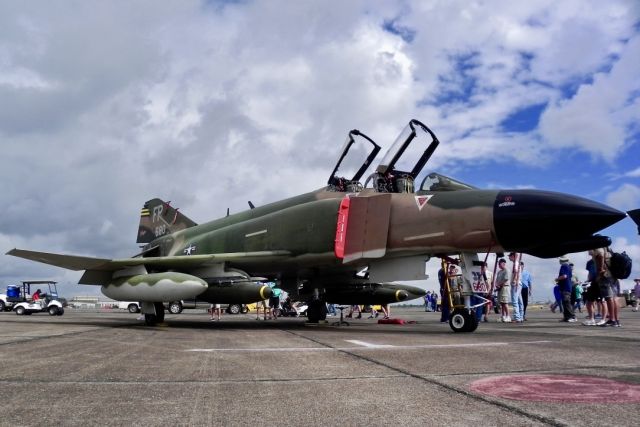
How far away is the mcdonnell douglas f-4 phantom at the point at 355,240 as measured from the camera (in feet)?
26.1

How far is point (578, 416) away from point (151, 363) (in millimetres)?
3634

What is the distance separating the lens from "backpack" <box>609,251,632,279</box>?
31.4 ft

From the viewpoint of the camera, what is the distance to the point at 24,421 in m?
2.53

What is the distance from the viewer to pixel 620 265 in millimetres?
9703

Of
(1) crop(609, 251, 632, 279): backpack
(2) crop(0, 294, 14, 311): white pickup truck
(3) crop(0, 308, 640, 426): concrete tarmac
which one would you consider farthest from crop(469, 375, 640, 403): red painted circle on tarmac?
(2) crop(0, 294, 14, 311): white pickup truck

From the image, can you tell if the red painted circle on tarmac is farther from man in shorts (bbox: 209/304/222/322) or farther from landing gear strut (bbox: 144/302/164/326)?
man in shorts (bbox: 209/304/222/322)

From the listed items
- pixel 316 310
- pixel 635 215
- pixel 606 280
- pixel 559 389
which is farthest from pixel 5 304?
pixel 559 389

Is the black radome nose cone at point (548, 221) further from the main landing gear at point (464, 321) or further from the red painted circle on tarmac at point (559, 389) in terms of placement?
the red painted circle on tarmac at point (559, 389)

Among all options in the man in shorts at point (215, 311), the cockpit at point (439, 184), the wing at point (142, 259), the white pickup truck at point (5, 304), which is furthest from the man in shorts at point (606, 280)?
the white pickup truck at point (5, 304)

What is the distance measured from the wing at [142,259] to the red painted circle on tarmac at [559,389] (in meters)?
8.11

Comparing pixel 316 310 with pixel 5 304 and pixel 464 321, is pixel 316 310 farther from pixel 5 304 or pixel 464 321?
pixel 5 304

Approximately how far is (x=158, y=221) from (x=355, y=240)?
11236mm

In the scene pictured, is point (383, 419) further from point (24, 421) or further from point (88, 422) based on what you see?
point (24, 421)

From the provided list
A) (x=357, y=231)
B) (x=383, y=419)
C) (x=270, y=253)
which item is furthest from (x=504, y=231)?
(x=383, y=419)
